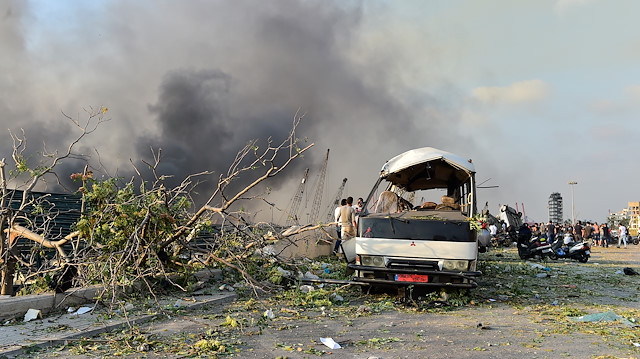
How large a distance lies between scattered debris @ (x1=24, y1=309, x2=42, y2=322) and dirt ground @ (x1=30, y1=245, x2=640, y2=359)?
1.55m

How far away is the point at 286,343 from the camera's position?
6.11 m

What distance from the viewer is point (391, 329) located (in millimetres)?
6926

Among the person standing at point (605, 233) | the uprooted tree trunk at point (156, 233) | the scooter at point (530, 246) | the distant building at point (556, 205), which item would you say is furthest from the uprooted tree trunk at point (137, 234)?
the distant building at point (556, 205)

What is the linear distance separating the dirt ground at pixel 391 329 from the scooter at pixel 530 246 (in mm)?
8797

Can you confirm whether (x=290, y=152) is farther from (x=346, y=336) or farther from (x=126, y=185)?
(x=346, y=336)

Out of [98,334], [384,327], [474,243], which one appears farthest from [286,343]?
[474,243]

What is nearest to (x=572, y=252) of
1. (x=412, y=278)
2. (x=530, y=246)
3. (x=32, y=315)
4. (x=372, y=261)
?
(x=530, y=246)

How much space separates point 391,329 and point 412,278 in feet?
6.09

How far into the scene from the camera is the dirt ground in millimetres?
5758

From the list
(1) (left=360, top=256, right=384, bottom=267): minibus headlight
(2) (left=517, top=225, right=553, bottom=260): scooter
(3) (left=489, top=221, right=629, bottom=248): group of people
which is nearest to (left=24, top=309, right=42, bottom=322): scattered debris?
(1) (left=360, top=256, right=384, bottom=267): minibus headlight

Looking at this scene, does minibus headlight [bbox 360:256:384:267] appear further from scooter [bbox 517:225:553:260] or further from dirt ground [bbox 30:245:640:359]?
scooter [bbox 517:225:553:260]

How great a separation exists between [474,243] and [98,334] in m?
5.97

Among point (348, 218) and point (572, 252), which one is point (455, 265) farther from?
point (572, 252)

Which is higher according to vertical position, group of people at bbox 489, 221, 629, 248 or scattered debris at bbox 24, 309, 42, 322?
group of people at bbox 489, 221, 629, 248
